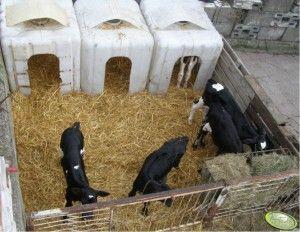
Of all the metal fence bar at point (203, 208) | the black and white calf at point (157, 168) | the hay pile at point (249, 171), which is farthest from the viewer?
the hay pile at point (249, 171)

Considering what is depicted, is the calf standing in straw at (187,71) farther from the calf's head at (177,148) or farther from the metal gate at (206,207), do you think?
the metal gate at (206,207)

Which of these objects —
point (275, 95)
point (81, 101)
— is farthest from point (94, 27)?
point (275, 95)

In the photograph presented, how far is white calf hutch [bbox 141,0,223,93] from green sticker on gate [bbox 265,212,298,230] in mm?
3196

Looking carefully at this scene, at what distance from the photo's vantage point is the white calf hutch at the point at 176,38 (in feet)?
23.2

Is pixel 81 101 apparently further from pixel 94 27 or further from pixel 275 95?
pixel 275 95

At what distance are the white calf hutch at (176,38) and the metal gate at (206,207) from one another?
8.09 ft

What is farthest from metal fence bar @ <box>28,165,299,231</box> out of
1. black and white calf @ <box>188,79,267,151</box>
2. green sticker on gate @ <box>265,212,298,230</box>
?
black and white calf @ <box>188,79,267,151</box>

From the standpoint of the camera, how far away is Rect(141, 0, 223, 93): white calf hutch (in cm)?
706

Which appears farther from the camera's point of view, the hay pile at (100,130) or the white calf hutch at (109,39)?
the white calf hutch at (109,39)

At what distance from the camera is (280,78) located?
29.5 ft

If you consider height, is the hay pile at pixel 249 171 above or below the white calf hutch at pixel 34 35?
below

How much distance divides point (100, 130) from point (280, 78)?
437 cm

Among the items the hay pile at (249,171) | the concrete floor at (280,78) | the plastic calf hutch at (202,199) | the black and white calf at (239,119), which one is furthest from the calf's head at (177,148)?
the concrete floor at (280,78)

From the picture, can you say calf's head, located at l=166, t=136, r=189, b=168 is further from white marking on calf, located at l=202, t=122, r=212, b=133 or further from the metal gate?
white marking on calf, located at l=202, t=122, r=212, b=133
